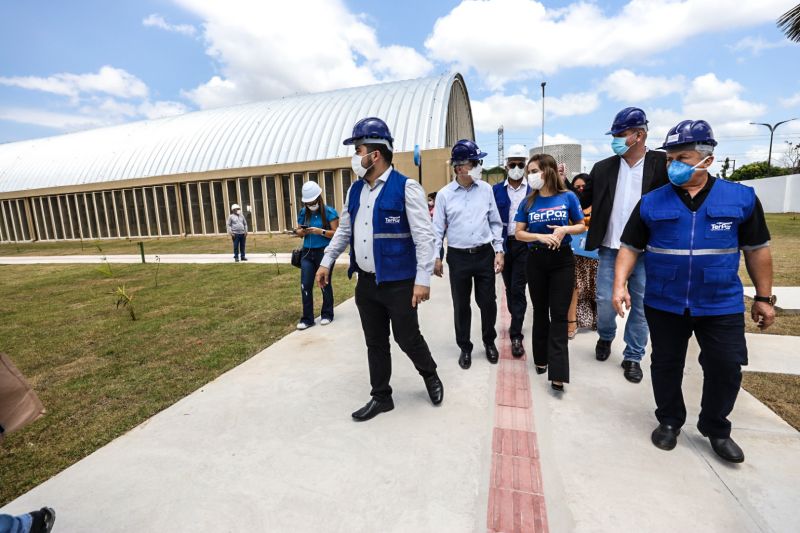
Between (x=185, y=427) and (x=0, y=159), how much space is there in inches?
1852

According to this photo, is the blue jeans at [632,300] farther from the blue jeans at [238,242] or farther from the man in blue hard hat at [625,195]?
the blue jeans at [238,242]

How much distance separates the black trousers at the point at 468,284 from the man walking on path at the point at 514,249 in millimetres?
382

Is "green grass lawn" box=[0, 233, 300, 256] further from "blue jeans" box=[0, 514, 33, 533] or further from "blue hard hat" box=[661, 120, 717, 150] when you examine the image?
"blue hard hat" box=[661, 120, 717, 150]

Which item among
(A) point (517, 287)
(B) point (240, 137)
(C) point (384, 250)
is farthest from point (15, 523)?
(B) point (240, 137)

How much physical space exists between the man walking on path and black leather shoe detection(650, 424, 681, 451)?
1636 mm

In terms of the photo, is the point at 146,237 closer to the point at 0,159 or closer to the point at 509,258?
the point at 0,159

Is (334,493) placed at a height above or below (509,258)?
below

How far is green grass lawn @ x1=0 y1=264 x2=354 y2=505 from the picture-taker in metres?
3.05

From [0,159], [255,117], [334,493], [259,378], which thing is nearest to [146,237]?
[255,117]

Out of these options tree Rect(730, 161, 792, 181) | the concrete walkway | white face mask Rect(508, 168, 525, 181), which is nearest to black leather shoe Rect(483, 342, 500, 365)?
the concrete walkway

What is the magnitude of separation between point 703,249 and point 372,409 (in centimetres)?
235

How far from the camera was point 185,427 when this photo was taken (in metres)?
3.05

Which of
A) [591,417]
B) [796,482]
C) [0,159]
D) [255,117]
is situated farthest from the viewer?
[0,159]

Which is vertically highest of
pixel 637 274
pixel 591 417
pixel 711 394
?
pixel 637 274
